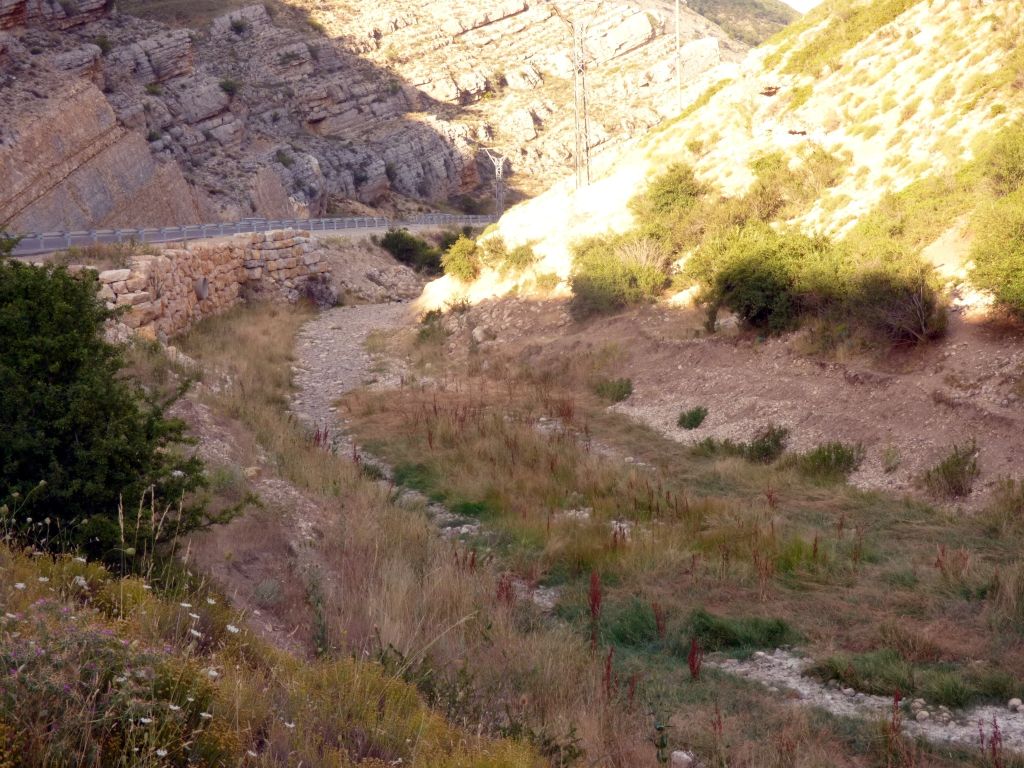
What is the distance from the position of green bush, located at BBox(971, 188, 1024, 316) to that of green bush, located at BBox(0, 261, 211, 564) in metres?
11.1

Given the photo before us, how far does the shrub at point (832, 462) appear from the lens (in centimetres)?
1066

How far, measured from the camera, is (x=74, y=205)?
1291 inches

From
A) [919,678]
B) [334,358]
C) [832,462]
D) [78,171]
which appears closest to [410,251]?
[78,171]

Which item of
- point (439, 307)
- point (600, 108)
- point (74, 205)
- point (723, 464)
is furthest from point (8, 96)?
point (600, 108)

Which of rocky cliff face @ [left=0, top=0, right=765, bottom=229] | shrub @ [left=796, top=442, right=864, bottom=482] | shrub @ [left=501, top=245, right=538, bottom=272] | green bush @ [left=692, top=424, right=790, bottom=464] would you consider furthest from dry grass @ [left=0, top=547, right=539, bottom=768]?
rocky cliff face @ [left=0, top=0, right=765, bottom=229]

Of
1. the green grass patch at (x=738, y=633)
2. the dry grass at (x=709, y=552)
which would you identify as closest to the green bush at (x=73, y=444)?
the dry grass at (x=709, y=552)

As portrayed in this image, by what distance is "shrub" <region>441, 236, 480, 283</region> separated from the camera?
2611cm

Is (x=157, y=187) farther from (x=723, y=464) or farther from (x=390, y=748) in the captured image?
(x=390, y=748)

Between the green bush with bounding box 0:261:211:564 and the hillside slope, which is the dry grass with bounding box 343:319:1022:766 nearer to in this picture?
the green bush with bounding box 0:261:211:564

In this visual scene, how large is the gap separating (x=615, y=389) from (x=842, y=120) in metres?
12.2

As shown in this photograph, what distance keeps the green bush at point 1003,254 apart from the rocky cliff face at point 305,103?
25.2 m

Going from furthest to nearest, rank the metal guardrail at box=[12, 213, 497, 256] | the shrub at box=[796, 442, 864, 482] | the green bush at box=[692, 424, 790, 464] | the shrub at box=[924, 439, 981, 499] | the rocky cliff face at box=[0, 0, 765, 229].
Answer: the rocky cliff face at box=[0, 0, 765, 229] < the metal guardrail at box=[12, 213, 497, 256] < the green bush at box=[692, 424, 790, 464] < the shrub at box=[796, 442, 864, 482] < the shrub at box=[924, 439, 981, 499]

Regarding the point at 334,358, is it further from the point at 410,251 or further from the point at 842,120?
the point at 410,251

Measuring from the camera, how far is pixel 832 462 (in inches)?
426
